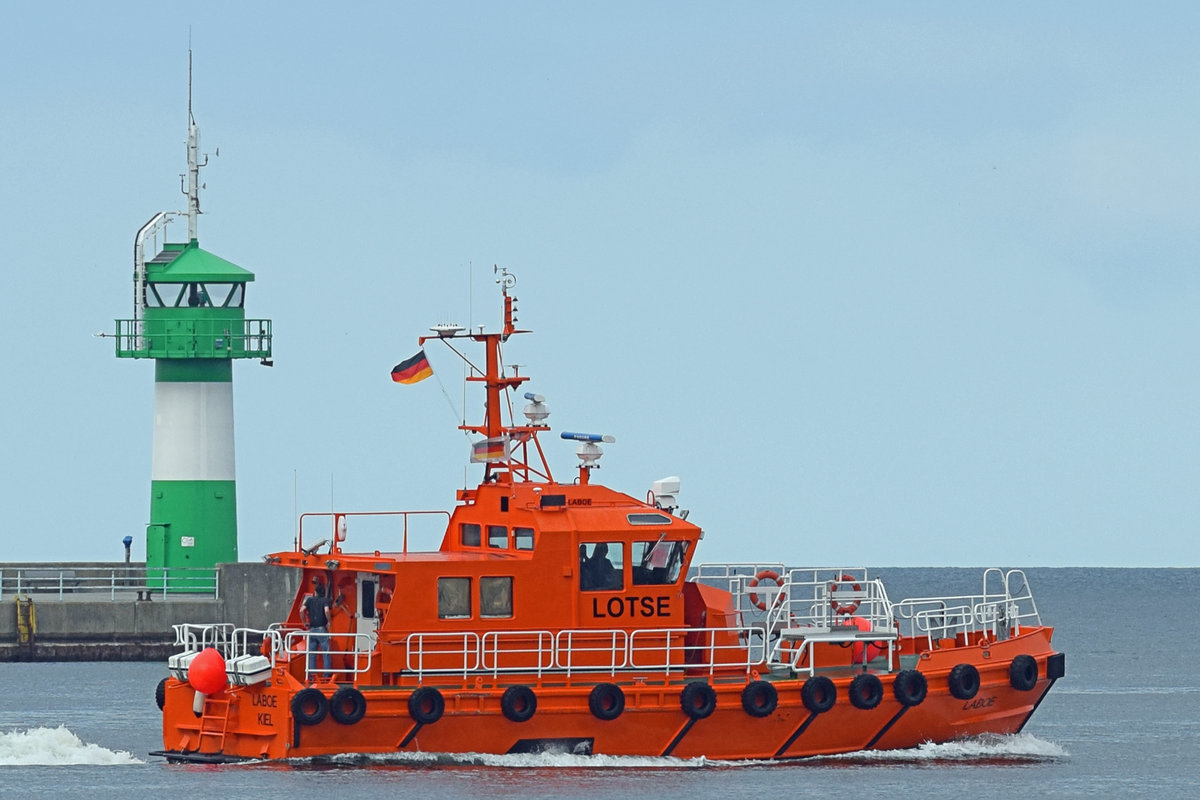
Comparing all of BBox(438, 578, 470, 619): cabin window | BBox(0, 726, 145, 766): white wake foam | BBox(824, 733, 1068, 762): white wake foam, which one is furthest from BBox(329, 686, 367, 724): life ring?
BBox(824, 733, 1068, 762): white wake foam

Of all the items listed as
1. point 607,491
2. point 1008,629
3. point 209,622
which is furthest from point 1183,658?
point 607,491

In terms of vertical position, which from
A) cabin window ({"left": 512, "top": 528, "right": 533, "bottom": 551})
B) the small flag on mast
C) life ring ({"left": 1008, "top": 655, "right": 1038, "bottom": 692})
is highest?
the small flag on mast

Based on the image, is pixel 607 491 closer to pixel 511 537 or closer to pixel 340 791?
pixel 511 537

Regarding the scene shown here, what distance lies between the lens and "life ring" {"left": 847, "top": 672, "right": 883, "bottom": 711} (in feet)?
81.5

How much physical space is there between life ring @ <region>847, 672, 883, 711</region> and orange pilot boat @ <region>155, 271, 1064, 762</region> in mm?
14

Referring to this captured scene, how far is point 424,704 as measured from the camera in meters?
23.9

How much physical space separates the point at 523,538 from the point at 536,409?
54.3 inches

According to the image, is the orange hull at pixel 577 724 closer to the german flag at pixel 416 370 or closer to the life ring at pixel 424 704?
the life ring at pixel 424 704

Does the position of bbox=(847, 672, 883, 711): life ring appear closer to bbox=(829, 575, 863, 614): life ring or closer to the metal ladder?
bbox=(829, 575, 863, 614): life ring

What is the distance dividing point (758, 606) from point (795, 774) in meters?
2.26

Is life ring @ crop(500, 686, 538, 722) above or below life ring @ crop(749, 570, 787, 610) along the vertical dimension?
below

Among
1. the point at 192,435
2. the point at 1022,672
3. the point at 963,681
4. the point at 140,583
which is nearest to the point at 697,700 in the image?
the point at 963,681

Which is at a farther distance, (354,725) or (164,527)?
(164,527)

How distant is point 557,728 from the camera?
24.2m
